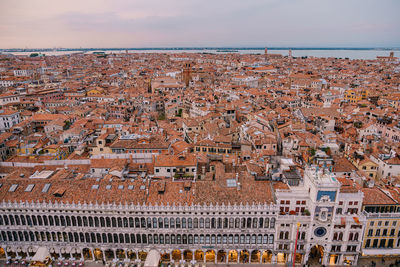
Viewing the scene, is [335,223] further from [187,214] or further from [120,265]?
[120,265]

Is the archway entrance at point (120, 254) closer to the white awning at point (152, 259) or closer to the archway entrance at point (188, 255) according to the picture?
the white awning at point (152, 259)

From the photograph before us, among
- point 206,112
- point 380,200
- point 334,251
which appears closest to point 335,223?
point 334,251

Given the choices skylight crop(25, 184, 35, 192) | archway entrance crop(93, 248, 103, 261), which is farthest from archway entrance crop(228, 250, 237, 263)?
skylight crop(25, 184, 35, 192)

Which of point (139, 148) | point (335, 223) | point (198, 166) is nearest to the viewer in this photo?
point (335, 223)

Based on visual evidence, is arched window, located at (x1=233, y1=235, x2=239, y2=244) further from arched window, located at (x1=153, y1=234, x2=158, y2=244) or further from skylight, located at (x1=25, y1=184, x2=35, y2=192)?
skylight, located at (x1=25, y1=184, x2=35, y2=192)

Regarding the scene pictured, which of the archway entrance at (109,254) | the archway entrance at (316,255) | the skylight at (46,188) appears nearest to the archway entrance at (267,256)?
the archway entrance at (316,255)
